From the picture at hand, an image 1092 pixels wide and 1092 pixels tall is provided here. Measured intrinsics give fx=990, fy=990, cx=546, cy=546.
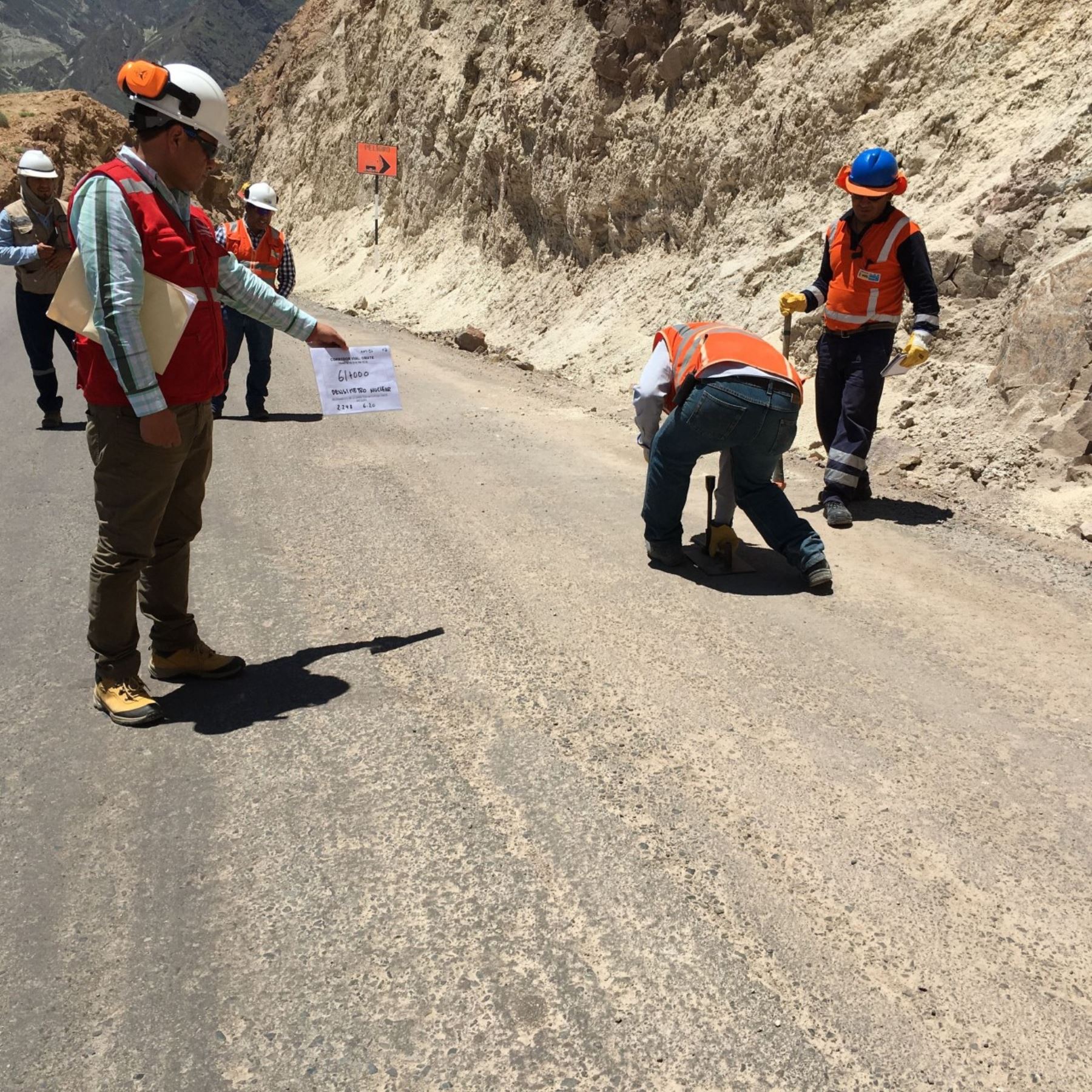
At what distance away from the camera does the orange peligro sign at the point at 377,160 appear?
70.0ft

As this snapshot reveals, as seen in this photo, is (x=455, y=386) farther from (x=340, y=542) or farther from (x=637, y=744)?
(x=637, y=744)

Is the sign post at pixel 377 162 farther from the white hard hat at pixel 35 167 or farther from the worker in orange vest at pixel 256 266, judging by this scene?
the white hard hat at pixel 35 167

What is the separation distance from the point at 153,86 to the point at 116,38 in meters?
185

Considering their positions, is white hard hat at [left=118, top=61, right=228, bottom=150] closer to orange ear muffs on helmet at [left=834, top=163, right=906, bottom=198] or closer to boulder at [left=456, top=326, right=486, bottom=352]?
orange ear muffs on helmet at [left=834, top=163, right=906, bottom=198]

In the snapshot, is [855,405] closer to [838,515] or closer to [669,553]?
[838,515]

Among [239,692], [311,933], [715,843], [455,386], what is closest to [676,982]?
[715,843]

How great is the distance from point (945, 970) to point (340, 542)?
377cm

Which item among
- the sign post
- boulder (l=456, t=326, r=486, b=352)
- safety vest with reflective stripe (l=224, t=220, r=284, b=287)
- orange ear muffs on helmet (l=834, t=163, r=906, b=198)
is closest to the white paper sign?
orange ear muffs on helmet (l=834, t=163, r=906, b=198)

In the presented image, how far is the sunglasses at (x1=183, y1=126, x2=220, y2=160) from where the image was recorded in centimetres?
310

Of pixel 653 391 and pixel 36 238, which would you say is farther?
pixel 36 238

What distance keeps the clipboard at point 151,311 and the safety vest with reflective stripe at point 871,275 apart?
4.15 meters

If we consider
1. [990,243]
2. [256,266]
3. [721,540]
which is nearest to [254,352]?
[256,266]

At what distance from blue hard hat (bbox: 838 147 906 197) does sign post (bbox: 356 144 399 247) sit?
17395 millimetres

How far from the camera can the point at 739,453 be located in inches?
187
